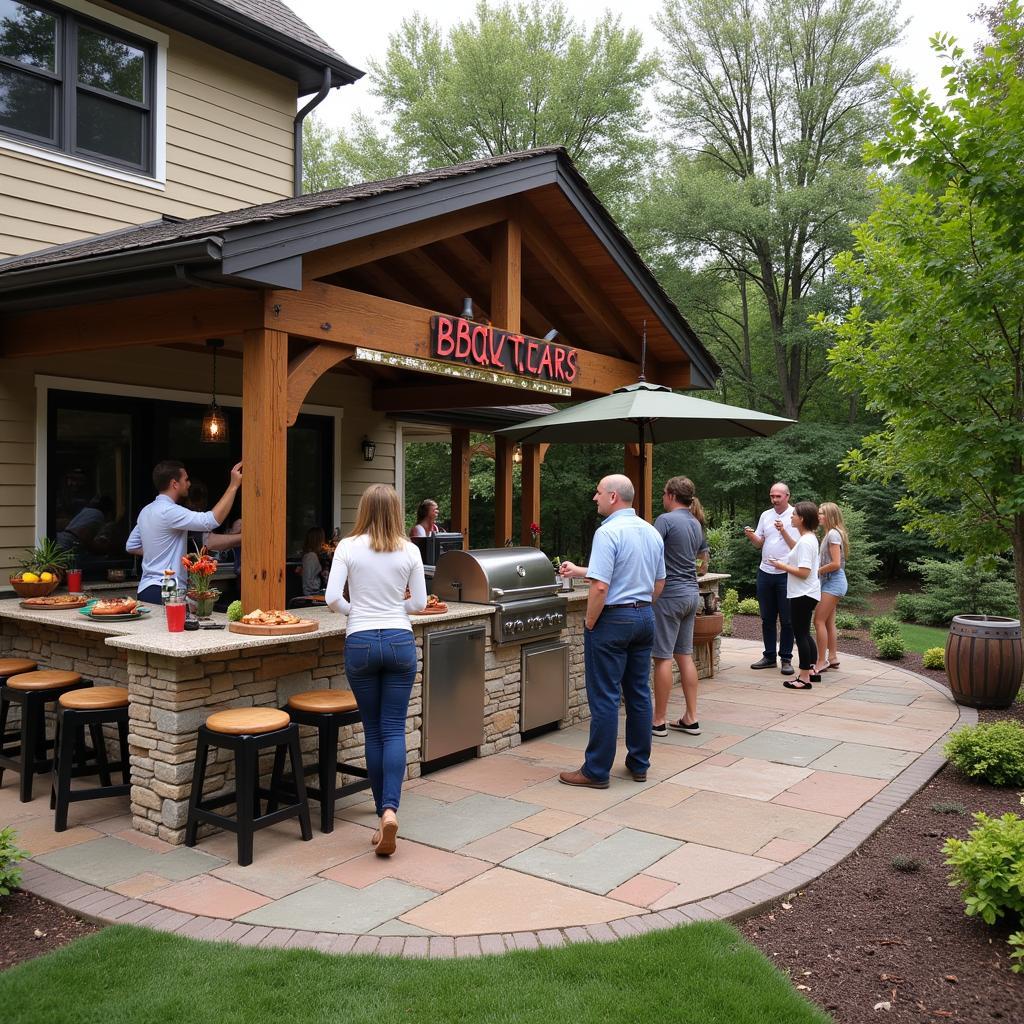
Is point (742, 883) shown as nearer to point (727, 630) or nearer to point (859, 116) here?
point (727, 630)

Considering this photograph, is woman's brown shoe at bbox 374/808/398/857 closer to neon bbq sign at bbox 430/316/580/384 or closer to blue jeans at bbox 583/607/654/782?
blue jeans at bbox 583/607/654/782

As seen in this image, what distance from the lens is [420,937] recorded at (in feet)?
12.0

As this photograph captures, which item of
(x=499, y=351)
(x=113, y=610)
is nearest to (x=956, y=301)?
(x=499, y=351)

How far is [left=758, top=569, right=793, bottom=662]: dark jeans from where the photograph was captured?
9352 mm

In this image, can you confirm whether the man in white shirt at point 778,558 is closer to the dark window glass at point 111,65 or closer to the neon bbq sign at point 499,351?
the neon bbq sign at point 499,351

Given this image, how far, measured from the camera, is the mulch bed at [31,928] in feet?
11.8

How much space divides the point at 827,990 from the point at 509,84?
2573cm

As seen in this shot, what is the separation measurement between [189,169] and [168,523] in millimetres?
4575

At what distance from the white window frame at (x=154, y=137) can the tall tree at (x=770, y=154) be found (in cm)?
1613

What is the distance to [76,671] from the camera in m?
6.02

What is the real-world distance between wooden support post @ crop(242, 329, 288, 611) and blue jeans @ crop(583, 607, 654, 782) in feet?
6.56

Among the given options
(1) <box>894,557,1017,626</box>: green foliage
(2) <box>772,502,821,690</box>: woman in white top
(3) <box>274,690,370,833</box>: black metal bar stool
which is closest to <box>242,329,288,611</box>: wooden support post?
(3) <box>274,690,370,833</box>: black metal bar stool

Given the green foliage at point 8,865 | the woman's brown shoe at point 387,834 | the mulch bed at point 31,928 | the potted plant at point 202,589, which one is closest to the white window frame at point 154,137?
the potted plant at point 202,589

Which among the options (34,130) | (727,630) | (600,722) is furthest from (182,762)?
(727,630)
